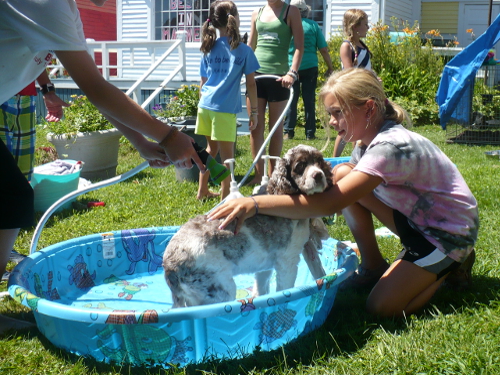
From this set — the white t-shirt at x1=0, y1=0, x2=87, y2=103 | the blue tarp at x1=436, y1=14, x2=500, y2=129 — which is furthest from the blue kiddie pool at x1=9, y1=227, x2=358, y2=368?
the blue tarp at x1=436, y1=14, x2=500, y2=129

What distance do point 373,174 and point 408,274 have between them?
27.0 inches

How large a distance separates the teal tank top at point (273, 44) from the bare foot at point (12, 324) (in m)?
5.26

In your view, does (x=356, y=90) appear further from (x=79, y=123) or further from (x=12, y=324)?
(x=79, y=123)

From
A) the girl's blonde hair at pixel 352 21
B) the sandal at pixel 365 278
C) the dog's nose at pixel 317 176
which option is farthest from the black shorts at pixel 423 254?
the girl's blonde hair at pixel 352 21

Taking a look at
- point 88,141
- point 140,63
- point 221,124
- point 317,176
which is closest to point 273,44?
point 221,124

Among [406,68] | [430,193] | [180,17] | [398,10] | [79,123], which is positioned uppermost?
[398,10]

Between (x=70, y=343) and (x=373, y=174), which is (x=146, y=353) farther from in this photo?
(x=373, y=174)

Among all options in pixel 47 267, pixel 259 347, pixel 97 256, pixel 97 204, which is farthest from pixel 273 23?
pixel 259 347

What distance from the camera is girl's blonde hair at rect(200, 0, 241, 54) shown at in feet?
20.0

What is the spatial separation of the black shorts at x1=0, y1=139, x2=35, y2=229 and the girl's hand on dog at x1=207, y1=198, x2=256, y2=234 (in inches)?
45.8

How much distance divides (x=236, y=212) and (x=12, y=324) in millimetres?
1606

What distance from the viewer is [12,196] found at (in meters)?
3.11

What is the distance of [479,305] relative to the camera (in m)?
3.16

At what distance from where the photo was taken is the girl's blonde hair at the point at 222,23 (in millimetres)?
6086
